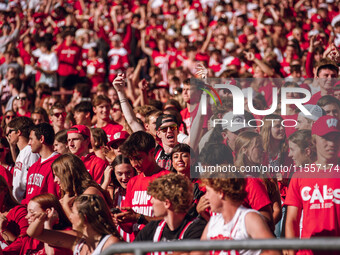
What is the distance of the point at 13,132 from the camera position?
884 cm

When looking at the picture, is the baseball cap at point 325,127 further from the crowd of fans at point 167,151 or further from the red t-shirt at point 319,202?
the red t-shirt at point 319,202

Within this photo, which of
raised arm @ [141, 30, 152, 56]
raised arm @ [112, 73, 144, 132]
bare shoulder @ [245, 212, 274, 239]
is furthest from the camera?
raised arm @ [141, 30, 152, 56]

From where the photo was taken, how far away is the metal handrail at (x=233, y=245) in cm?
310

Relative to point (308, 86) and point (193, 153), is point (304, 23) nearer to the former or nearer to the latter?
point (308, 86)

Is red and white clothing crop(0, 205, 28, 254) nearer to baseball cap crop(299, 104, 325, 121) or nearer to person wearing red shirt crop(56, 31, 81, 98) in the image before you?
baseball cap crop(299, 104, 325, 121)

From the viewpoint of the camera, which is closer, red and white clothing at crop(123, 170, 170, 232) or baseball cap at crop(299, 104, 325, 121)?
red and white clothing at crop(123, 170, 170, 232)

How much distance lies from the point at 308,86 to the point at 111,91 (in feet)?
14.0

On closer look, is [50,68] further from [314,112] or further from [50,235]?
[50,235]

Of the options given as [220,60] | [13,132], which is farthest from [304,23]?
[13,132]

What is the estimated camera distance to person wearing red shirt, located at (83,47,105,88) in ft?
50.1

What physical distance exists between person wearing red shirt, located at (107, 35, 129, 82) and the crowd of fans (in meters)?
0.03

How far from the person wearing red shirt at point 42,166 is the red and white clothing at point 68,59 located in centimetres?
746

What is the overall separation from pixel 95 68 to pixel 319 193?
36.4 feet

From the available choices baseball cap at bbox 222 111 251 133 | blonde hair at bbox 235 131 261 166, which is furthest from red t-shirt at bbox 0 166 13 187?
blonde hair at bbox 235 131 261 166
